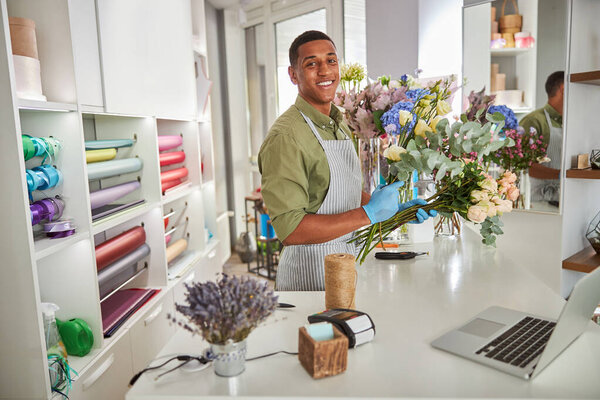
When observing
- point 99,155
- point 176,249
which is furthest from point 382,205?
point 176,249

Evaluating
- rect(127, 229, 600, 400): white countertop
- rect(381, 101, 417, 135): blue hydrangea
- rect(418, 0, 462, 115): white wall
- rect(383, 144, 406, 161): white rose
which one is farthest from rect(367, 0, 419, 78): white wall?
rect(127, 229, 600, 400): white countertop

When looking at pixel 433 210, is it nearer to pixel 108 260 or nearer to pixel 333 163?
pixel 333 163

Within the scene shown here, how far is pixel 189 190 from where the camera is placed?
330cm

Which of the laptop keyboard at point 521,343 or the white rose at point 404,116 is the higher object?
the white rose at point 404,116

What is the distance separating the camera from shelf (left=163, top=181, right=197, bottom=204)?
9.67ft

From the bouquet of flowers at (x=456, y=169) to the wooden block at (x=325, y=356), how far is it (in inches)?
26.2

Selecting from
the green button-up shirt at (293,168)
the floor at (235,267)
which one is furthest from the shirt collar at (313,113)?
the floor at (235,267)

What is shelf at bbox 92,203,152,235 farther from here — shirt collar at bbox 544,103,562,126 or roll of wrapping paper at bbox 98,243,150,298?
shirt collar at bbox 544,103,562,126

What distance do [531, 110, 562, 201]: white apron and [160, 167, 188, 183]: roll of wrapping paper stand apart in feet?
7.26

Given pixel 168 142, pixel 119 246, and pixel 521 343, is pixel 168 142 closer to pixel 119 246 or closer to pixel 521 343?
pixel 119 246

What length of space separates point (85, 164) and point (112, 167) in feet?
1.31

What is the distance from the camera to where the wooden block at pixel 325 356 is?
3.34ft

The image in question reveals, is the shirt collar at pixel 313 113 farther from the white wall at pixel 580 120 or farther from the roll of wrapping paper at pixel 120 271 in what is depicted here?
the white wall at pixel 580 120

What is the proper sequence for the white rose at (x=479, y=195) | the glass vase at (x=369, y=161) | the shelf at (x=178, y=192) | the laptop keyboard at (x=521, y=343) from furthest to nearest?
the shelf at (x=178, y=192) → the glass vase at (x=369, y=161) → the white rose at (x=479, y=195) → the laptop keyboard at (x=521, y=343)
